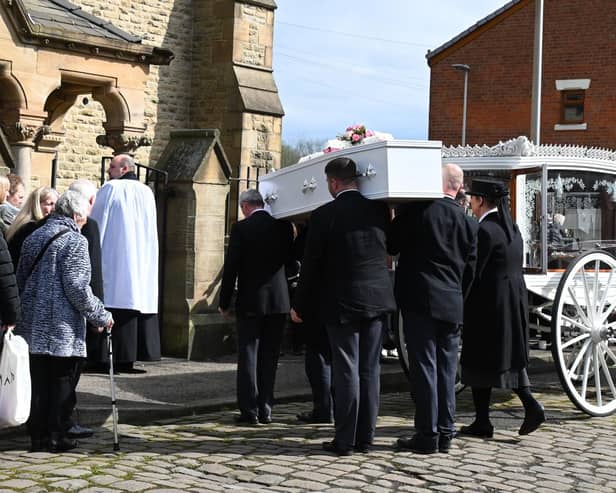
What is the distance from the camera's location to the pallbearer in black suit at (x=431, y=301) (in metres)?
7.54

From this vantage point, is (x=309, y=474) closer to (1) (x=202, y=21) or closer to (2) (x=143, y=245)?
(2) (x=143, y=245)

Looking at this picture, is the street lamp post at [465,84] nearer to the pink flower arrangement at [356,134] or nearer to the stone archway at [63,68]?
the stone archway at [63,68]

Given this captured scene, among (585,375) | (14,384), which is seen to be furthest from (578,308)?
(14,384)

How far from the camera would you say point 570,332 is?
372 inches

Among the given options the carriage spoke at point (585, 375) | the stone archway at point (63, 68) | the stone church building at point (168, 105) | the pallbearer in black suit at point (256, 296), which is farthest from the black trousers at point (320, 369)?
the stone archway at point (63, 68)

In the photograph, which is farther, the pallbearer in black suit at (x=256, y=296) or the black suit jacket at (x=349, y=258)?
the pallbearer in black suit at (x=256, y=296)

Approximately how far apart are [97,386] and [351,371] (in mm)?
3036

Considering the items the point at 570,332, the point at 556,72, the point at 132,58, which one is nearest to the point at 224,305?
the point at 570,332

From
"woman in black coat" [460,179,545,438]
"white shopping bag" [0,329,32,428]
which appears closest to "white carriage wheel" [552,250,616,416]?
"woman in black coat" [460,179,545,438]

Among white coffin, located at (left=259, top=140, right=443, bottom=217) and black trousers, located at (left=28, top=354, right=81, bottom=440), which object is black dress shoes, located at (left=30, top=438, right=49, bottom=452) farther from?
white coffin, located at (left=259, top=140, right=443, bottom=217)

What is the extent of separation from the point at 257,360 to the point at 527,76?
25948 millimetres

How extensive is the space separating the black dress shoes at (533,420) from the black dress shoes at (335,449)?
1.49 m

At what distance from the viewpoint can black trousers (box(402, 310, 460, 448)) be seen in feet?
24.7

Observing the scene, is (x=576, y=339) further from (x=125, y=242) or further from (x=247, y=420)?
(x=125, y=242)
